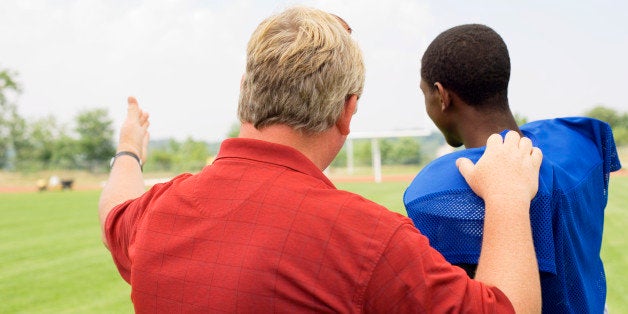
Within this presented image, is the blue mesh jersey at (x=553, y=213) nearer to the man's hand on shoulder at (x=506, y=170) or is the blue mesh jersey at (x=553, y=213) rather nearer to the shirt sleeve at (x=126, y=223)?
the man's hand on shoulder at (x=506, y=170)

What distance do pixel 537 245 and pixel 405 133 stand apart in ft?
140

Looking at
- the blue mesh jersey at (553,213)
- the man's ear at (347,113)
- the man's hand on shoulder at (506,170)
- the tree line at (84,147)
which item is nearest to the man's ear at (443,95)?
the blue mesh jersey at (553,213)

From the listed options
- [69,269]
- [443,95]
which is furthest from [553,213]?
[69,269]

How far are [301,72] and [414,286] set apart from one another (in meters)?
0.52

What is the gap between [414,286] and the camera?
122 cm

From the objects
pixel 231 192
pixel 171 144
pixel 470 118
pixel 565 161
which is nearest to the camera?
pixel 231 192

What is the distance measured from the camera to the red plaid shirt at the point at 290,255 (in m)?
1.22

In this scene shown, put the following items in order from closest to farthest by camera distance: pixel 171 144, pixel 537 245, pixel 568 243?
pixel 537 245
pixel 568 243
pixel 171 144

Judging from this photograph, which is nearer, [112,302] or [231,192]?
[231,192]

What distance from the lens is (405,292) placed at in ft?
4.00

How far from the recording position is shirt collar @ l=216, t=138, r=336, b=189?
138 centimetres

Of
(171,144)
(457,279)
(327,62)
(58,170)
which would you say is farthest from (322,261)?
(171,144)

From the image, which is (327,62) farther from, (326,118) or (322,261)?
(322,261)

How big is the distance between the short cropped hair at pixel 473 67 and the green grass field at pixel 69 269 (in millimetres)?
4531
